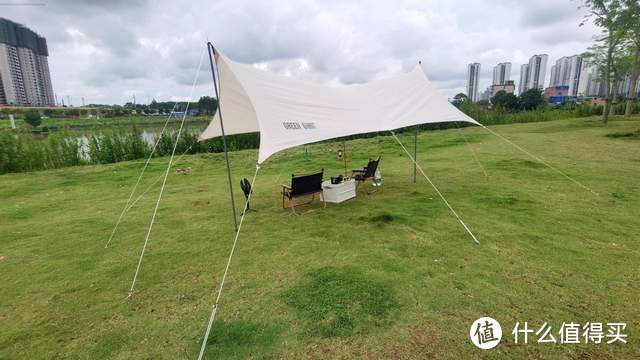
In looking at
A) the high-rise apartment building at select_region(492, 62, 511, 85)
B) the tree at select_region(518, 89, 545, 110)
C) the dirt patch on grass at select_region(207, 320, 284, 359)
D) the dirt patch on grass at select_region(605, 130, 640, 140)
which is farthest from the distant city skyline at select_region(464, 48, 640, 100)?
the dirt patch on grass at select_region(207, 320, 284, 359)

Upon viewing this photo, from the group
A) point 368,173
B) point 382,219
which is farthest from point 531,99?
point 382,219

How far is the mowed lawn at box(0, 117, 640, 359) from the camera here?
2559 mm

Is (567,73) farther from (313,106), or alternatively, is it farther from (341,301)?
(341,301)

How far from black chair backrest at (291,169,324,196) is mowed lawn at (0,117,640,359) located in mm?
439

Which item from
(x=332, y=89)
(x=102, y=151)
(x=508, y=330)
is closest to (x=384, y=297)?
(x=508, y=330)

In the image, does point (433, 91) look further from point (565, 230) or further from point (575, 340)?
point (575, 340)

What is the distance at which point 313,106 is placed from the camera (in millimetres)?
4887

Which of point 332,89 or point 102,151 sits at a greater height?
point 332,89

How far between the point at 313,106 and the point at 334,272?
2.63 m

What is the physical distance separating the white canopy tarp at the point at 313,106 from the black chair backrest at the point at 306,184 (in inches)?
44.8

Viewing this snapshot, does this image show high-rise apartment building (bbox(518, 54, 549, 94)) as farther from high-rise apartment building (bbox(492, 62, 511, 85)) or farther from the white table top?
the white table top

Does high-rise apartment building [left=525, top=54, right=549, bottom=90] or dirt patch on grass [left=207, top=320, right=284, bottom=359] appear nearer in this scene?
dirt patch on grass [left=207, top=320, right=284, bottom=359]

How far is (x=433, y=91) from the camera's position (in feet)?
21.3

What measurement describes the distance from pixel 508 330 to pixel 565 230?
2.61m
